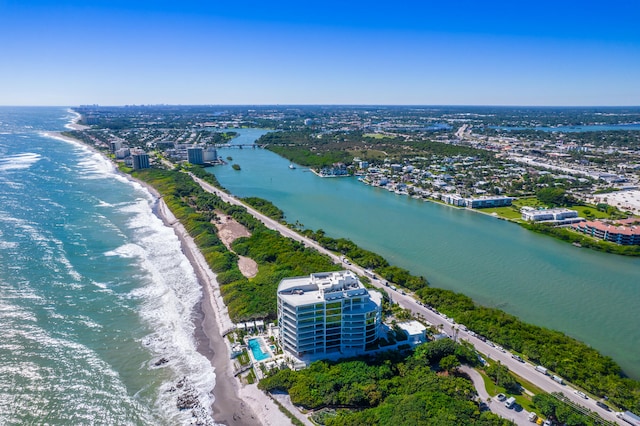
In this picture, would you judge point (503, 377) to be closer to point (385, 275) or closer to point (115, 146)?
point (385, 275)

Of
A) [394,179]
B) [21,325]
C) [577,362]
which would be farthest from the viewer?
[394,179]

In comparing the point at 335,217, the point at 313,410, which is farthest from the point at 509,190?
the point at 313,410

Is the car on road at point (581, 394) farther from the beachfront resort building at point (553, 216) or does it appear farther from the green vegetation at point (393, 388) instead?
the beachfront resort building at point (553, 216)

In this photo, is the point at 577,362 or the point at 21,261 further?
the point at 21,261

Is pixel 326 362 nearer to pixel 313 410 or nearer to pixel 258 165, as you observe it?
pixel 313 410

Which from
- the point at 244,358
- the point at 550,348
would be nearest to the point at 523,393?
the point at 550,348

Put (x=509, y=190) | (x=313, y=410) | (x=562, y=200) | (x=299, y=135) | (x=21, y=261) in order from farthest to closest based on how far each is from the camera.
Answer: (x=299, y=135) → (x=509, y=190) → (x=562, y=200) → (x=21, y=261) → (x=313, y=410)

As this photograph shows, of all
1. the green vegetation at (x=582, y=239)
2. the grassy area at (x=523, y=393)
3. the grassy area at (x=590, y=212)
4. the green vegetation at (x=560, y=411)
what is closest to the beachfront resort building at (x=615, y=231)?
the green vegetation at (x=582, y=239)
